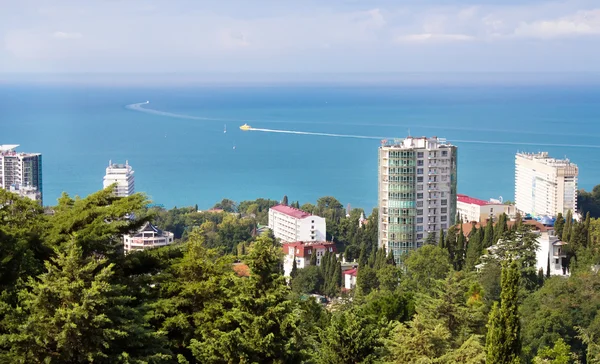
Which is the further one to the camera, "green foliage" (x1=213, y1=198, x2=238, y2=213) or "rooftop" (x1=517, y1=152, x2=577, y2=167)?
"green foliage" (x1=213, y1=198, x2=238, y2=213)

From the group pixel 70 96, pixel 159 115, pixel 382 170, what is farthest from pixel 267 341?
pixel 70 96

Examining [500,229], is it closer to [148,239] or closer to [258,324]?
[148,239]

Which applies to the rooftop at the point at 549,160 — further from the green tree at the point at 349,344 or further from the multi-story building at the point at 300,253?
the green tree at the point at 349,344

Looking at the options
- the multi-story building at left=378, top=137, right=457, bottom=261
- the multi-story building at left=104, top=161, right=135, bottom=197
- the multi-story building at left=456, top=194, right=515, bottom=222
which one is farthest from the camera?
the multi-story building at left=104, top=161, right=135, bottom=197

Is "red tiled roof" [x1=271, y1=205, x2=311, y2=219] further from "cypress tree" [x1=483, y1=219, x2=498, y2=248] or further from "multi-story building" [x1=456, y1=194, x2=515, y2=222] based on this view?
"cypress tree" [x1=483, y1=219, x2=498, y2=248]

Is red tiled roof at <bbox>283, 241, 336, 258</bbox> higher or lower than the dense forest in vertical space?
lower

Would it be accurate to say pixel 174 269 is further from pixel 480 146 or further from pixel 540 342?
pixel 480 146

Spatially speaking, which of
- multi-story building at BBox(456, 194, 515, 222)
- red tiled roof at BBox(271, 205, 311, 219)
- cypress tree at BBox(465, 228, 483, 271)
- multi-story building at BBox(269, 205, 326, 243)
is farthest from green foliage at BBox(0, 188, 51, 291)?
multi-story building at BBox(456, 194, 515, 222)

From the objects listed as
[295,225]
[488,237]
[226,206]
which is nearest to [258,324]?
[488,237]
